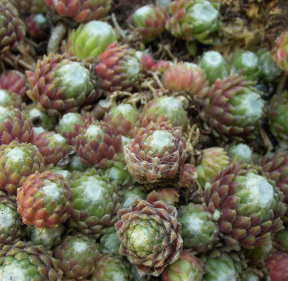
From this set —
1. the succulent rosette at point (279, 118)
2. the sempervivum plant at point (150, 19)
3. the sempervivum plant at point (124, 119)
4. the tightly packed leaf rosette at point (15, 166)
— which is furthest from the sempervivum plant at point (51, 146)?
the succulent rosette at point (279, 118)

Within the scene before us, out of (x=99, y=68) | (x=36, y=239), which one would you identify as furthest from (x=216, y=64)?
(x=36, y=239)

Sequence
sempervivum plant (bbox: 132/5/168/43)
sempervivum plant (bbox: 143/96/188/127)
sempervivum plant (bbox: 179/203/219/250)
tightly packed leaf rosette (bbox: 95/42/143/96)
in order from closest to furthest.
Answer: sempervivum plant (bbox: 179/203/219/250)
sempervivum plant (bbox: 143/96/188/127)
tightly packed leaf rosette (bbox: 95/42/143/96)
sempervivum plant (bbox: 132/5/168/43)

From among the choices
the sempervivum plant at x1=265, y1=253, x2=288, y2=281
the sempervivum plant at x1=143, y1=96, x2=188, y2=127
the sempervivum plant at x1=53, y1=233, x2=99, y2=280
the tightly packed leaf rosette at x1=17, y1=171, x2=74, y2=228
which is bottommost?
the sempervivum plant at x1=265, y1=253, x2=288, y2=281

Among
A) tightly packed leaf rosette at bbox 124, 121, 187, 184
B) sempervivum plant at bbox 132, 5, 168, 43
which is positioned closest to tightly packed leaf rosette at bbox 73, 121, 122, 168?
tightly packed leaf rosette at bbox 124, 121, 187, 184

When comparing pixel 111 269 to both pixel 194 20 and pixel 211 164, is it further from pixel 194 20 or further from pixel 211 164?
pixel 194 20

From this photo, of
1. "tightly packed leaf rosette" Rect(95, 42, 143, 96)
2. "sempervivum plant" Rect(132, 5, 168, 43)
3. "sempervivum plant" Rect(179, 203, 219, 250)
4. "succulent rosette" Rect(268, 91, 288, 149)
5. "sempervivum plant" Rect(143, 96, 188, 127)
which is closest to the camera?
"sempervivum plant" Rect(179, 203, 219, 250)

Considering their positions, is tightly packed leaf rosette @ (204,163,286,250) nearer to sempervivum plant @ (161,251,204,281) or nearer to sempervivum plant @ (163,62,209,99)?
sempervivum plant @ (161,251,204,281)

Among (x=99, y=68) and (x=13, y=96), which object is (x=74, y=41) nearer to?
(x=99, y=68)

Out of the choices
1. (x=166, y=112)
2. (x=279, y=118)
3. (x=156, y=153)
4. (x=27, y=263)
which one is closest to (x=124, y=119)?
(x=166, y=112)
